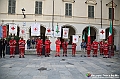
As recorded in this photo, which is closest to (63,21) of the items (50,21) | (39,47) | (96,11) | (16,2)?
(50,21)

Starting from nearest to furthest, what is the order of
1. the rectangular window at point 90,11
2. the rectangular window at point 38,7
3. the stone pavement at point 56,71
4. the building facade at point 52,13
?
the stone pavement at point 56,71 → the building facade at point 52,13 → the rectangular window at point 38,7 → the rectangular window at point 90,11

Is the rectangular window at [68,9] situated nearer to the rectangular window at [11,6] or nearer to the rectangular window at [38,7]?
the rectangular window at [38,7]

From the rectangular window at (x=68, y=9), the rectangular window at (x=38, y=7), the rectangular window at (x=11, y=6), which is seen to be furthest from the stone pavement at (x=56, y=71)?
the rectangular window at (x=68, y=9)

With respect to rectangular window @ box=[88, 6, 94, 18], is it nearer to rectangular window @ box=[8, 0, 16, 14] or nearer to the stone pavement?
rectangular window @ box=[8, 0, 16, 14]

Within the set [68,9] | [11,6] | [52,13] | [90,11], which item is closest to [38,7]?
[52,13]

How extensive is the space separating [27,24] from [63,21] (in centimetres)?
595

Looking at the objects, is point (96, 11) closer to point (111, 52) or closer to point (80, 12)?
point (80, 12)

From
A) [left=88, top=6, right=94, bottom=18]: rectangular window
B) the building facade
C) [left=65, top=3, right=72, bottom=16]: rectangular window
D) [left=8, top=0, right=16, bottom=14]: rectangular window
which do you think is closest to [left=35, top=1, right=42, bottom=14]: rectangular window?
the building facade

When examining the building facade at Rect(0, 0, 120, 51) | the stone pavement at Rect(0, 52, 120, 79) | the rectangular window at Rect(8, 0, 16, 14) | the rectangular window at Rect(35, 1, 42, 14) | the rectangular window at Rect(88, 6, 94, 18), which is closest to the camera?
the stone pavement at Rect(0, 52, 120, 79)

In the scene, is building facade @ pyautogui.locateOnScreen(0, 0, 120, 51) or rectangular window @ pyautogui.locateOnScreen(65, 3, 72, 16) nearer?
building facade @ pyautogui.locateOnScreen(0, 0, 120, 51)

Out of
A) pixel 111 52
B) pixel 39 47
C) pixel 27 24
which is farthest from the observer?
pixel 27 24

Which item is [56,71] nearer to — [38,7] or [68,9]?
[38,7]

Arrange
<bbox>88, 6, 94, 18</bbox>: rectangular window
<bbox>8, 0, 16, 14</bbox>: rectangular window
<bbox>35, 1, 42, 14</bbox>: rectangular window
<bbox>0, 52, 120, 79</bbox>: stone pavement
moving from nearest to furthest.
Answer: <bbox>0, 52, 120, 79</bbox>: stone pavement
<bbox>8, 0, 16, 14</bbox>: rectangular window
<bbox>35, 1, 42, 14</bbox>: rectangular window
<bbox>88, 6, 94, 18</bbox>: rectangular window

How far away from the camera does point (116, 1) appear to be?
93.3ft
